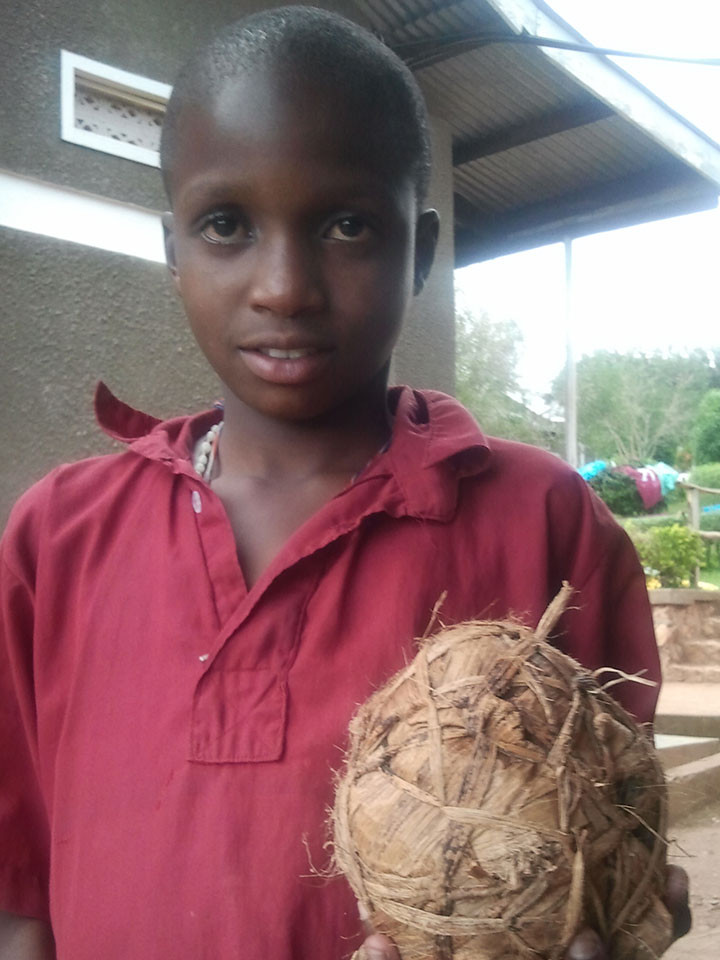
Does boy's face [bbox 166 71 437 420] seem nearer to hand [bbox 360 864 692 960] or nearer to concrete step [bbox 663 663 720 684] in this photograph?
hand [bbox 360 864 692 960]

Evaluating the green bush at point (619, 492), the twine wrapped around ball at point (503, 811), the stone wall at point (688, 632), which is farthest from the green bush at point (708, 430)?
the twine wrapped around ball at point (503, 811)

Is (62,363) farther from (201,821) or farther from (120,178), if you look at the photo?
(201,821)

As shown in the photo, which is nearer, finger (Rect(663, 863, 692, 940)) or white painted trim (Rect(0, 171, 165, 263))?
finger (Rect(663, 863, 692, 940))

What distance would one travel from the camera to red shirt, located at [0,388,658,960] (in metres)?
1.11

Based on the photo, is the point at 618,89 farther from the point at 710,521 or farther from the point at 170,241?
the point at 710,521

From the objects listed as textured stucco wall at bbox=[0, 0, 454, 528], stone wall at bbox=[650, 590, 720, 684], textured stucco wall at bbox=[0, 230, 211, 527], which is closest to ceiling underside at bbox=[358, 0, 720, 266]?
textured stucco wall at bbox=[0, 0, 454, 528]

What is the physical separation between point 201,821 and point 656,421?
491 inches

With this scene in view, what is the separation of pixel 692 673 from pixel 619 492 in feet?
12.2

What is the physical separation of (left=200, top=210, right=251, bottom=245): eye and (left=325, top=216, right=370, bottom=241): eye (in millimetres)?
116

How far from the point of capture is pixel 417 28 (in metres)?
4.30

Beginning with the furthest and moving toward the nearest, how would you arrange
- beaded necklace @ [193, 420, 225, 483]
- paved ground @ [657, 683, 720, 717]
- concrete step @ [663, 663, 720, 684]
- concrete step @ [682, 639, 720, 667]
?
concrete step @ [682, 639, 720, 667], concrete step @ [663, 663, 720, 684], paved ground @ [657, 683, 720, 717], beaded necklace @ [193, 420, 225, 483]

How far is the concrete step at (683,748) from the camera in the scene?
5379mm

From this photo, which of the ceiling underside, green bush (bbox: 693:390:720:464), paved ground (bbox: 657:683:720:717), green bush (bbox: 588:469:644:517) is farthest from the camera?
green bush (bbox: 693:390:720:464)

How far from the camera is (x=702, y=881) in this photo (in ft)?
13.7
